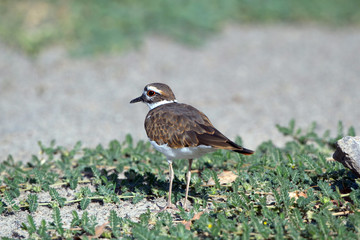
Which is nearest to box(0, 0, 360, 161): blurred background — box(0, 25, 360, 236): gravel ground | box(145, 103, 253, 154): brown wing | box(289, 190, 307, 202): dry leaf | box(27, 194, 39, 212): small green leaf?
box(0, 25, 360, 236): gravel ground

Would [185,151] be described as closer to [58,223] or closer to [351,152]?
[58,223]

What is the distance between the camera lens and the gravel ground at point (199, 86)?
7.33m

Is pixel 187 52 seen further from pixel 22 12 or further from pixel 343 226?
pixel 343 226

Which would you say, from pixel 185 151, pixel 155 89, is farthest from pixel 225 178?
pixel 155 89

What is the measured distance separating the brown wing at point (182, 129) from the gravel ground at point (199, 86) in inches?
84.0

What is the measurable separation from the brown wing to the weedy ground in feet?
1.89

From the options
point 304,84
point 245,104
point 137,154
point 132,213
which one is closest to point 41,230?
point 132,213

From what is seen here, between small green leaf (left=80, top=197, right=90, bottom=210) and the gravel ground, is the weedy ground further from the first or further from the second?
the gravel ground

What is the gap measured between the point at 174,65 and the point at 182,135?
5781 mm

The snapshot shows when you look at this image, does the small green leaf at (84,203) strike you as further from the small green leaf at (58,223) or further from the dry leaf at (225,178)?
the dry leaf at (225,178)

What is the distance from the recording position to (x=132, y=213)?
180 inches

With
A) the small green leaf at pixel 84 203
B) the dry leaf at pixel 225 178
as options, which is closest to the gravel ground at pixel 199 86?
the dry leaf at pixel 225 178

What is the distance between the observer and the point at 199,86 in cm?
927

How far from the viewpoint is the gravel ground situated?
7326 millimetres
